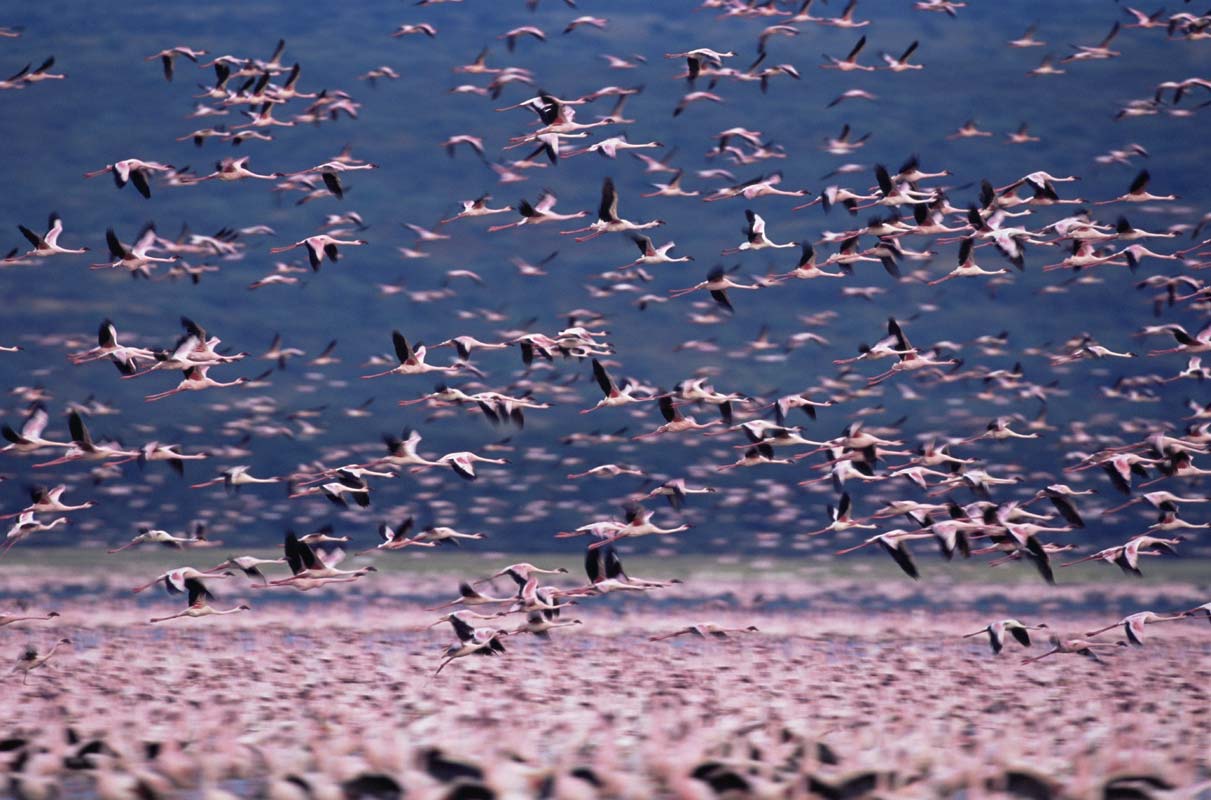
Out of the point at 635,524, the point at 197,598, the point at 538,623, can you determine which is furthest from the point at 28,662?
the point at 635,524

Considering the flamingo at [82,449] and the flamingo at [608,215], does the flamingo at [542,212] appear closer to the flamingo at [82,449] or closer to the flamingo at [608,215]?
the flamingo at [608,215]

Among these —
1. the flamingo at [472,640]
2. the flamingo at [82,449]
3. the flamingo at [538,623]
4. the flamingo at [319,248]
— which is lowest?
the flamingo at [538,623]

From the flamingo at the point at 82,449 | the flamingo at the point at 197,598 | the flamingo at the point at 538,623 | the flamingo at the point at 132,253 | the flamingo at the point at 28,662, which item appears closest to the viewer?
the flamingo at the point at 28,662

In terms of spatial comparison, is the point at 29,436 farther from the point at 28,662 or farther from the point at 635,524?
the point at 635,524

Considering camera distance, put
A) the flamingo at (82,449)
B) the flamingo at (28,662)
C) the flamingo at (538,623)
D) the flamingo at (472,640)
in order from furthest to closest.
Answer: the flamingo at (82,449)
the flamingo at (538,623)
the flamingo at (28,662)
the flamingo at (472,640)

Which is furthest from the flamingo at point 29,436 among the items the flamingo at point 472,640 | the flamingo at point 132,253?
the flamingo at point 472,640

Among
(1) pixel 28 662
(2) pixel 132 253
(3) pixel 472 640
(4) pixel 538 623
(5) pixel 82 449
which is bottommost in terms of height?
(4) pixel 538 623

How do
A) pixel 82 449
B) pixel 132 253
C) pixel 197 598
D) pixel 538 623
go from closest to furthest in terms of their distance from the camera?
pixel 197 598, pixel 538 623, pixel 82 449, pixel 132 253

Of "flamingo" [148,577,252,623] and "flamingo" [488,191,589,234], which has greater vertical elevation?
"flamingo" [488,191,589,234]

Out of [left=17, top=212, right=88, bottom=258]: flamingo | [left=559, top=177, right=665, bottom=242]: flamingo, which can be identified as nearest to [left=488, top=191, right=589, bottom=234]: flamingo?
[left=559, top=177, right=665, bottom=242]: flamingo

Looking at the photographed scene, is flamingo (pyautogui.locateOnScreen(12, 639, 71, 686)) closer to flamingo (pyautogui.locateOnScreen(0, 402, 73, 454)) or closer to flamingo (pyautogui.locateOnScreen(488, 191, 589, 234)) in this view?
flamingo (pyautogui.locateOnScreen(0, 402, 73, 454))

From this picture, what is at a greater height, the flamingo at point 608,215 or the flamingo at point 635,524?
the flamingo at point 608,215

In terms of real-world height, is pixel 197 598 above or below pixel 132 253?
below

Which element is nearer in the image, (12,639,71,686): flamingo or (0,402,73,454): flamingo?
(12,639,71,686): flamingo
